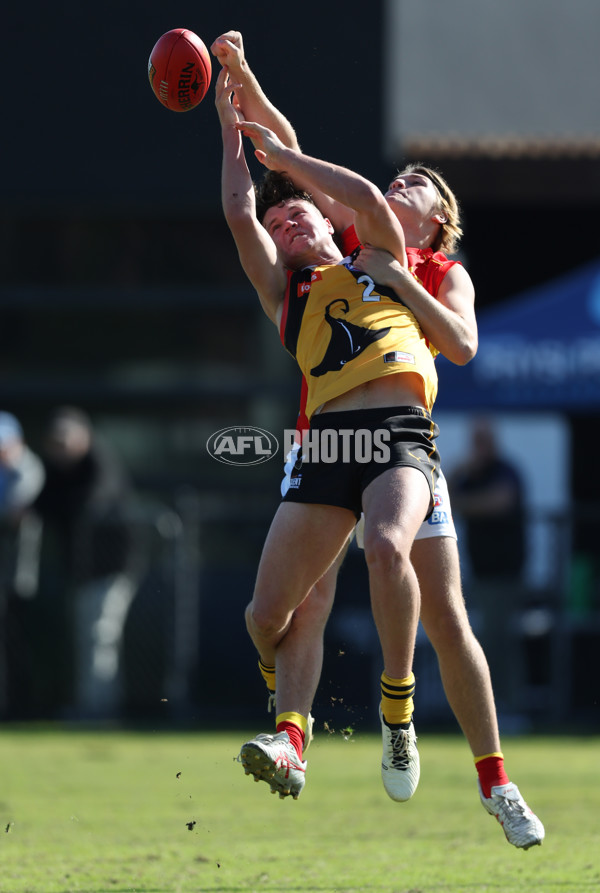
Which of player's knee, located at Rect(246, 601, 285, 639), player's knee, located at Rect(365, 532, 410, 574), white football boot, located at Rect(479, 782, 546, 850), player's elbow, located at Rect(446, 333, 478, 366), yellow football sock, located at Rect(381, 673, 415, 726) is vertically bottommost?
white football boot, located at Rect(479, 782, 546, 850)

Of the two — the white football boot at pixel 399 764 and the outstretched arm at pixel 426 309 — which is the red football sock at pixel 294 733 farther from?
the outstretched arm at pixel 426 309

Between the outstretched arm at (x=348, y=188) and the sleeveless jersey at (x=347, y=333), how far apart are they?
0.55ft

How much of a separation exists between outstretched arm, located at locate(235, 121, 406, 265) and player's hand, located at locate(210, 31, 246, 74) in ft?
1.25

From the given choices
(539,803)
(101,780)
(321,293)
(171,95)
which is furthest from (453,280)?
(101,780)

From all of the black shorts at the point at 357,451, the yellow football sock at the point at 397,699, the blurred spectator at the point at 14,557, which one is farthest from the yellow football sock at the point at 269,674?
the blurred spectator at the point at 14,557

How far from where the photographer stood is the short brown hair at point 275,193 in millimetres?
6039

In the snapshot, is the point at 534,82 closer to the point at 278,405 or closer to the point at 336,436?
the point at 278,405

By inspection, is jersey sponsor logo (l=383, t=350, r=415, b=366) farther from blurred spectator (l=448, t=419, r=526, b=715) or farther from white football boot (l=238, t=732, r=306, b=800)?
blurred spectator (l=448, t=419, r=526, b=715)

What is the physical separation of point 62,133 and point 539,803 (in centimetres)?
788

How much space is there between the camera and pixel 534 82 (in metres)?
16.1

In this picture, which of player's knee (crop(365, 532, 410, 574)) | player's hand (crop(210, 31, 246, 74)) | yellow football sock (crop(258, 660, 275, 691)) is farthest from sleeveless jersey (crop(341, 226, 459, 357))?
yellow football sock (crop(258, 660, 275, 691))

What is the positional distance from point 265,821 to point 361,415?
3.09 meters

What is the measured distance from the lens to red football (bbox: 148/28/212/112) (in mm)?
5918

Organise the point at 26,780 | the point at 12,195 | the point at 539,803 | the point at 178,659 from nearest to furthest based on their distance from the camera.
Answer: the point at 539,803 < the point at 26,780 < the point at 178,659 < the point at 12,195
